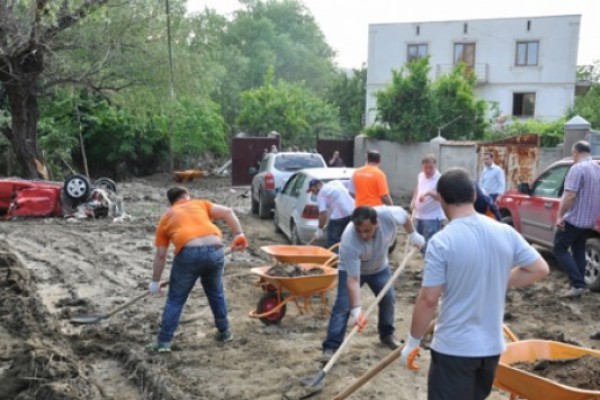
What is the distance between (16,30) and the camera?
52.2ft

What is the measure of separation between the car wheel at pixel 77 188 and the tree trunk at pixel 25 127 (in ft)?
11.5

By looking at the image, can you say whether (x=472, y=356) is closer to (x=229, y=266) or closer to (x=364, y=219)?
(x=364, y=219)

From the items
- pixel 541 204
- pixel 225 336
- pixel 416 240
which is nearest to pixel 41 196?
pixel 225 336

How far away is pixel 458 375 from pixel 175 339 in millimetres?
3986

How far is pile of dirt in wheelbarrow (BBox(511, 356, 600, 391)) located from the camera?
3.82 m

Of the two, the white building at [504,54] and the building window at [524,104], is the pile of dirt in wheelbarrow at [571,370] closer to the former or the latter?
the white building at [504,54]

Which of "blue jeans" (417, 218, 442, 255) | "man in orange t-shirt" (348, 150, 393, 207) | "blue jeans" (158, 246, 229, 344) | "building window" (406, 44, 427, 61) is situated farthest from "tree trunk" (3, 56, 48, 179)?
"building window" (406, 44, 427, 61)

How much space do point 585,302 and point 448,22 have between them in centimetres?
3229

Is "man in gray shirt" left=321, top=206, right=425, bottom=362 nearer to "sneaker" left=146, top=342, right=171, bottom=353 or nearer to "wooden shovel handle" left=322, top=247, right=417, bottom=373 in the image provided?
"wooden shovel handle" left=322, top=247, right=417, bottom=373

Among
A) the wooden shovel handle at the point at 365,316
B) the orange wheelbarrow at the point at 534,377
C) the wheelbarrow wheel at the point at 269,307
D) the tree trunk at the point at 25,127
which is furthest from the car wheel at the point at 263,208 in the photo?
the orange wheelbarrow at the point at 534,377

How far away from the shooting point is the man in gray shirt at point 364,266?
5.34 meters

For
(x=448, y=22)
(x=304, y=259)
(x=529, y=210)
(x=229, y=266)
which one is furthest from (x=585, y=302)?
(x=448, y=22)

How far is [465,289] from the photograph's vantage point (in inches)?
129

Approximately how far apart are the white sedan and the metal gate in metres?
11.0
